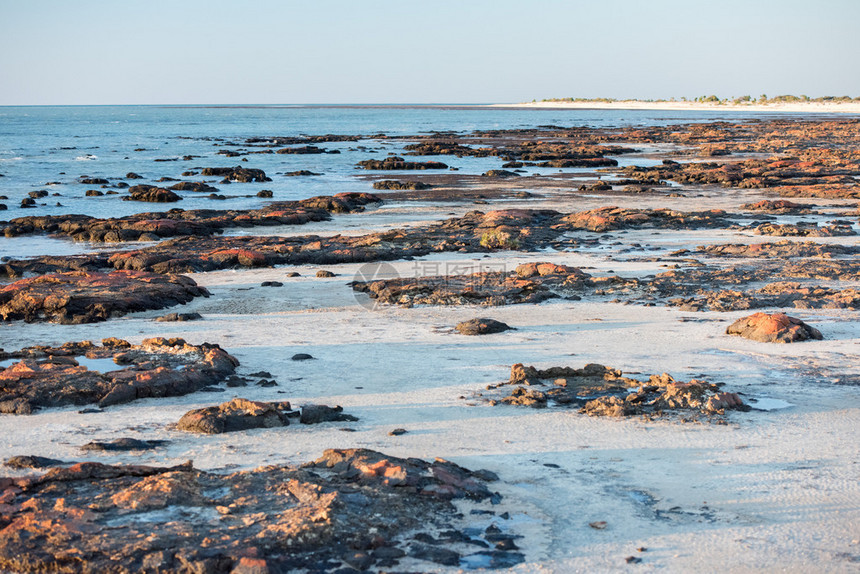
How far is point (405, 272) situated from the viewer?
14.0m

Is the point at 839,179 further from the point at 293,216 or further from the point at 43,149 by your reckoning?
the point at 43,149

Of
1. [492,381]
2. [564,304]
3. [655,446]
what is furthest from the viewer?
[564,304]

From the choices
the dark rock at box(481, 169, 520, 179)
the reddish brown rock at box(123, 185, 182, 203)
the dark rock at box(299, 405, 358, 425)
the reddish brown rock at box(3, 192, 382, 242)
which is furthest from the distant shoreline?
the dark rock at box(299, 405, 358, 425)

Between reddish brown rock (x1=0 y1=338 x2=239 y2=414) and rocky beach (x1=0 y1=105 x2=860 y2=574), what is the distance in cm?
3

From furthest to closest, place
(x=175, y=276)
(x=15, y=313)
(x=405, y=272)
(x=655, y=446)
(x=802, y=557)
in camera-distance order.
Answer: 1. (x=405, y=272)
2. (x=175, y=276)
3. (x=15, y=313)
4. (x=655, y=446)
5. (x=802, y=557)

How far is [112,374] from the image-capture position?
7730 mm

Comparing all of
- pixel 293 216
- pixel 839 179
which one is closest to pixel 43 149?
pixel 293 216

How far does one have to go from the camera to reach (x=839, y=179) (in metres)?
29.5

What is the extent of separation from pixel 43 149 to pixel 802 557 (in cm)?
6490

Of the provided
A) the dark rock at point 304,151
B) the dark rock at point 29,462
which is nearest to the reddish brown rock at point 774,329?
the dark rock at point 29,462

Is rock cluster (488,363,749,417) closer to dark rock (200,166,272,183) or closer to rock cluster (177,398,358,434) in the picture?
rock cluster (177,398,358,434)

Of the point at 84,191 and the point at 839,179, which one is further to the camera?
the point at 84,191

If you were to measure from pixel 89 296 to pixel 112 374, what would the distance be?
12.5 feet

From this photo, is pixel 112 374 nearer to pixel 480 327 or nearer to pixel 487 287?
pixel 480 327
